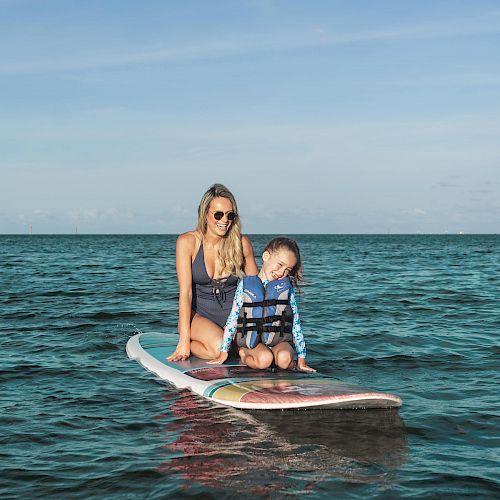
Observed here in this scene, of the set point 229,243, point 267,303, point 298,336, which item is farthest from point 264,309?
point 229,243

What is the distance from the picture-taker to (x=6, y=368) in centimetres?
827

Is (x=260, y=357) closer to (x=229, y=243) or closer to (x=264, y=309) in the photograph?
(x=264, y=309)

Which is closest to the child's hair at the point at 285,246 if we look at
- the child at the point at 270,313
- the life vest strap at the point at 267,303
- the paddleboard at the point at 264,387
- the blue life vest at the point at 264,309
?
the child at the point at 270,313

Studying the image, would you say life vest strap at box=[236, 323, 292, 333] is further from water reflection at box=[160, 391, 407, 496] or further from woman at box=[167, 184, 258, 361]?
water reflection at box=[160, 391, 407, 496]

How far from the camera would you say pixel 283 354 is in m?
6.91

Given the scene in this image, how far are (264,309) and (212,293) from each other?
3.19 feet

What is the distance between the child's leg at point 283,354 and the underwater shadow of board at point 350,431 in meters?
0.81

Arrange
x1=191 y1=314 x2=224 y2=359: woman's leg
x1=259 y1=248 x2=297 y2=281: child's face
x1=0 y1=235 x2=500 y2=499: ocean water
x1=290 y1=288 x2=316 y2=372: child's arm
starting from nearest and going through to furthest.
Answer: x1=0 y1=235 x2=500 y2=499: ocean water → x1=259 y1=248 x2=297 y2=281: child's face → x1=290 y1=288 x2=316 y2=372: child's arm → x1=191 y1=314 x2=224 y2=359: woman's leg

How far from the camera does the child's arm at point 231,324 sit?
272 inches

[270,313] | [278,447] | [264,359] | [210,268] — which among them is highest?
[210,268]

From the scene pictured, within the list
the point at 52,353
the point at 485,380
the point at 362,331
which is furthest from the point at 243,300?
the point at 362,331

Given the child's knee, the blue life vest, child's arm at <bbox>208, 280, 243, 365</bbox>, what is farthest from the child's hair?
the child's knee

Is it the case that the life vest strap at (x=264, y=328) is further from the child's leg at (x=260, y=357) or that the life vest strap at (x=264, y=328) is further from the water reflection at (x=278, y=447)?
the water reflection at (x=278, y=447)

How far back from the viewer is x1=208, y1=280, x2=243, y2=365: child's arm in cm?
691
